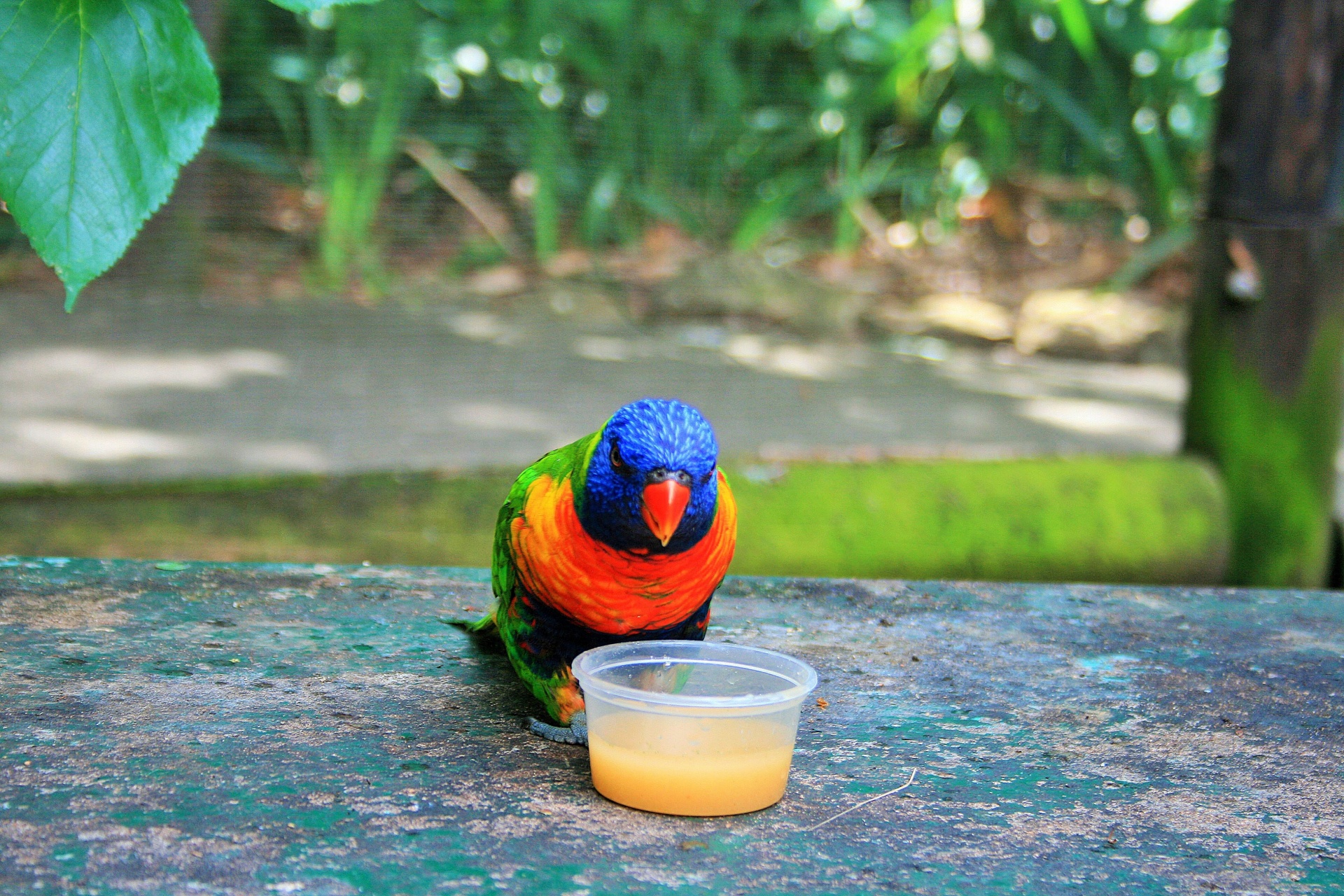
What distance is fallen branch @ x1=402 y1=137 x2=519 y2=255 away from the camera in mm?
4473

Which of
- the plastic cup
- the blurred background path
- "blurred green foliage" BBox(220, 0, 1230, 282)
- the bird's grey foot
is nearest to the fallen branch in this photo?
"blurred green foliage" BBox(220, 0, 1230, 282)

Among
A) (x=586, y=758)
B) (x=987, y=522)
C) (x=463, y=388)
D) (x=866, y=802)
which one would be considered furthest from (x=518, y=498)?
(x=463, y=388)

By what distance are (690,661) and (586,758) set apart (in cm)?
14

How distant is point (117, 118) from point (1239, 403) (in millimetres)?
2161

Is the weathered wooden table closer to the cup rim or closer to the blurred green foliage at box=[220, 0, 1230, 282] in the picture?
the cup rim

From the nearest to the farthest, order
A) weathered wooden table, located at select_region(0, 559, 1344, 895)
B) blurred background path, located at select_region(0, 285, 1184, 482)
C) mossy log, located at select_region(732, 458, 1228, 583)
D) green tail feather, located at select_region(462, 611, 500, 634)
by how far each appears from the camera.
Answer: weathered wooden table, located at select_region(0, 559, 1344, 895) < green tail feather, located at select_region(462, 611, 500, 634) < mossy log, located at select_region(732, 458, 1228, 583) < blurred background path, located at select_region(0, 285, 1184, 482)

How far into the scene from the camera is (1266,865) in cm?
94

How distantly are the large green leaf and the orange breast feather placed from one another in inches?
17.9

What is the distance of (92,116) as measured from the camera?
2.63 feet

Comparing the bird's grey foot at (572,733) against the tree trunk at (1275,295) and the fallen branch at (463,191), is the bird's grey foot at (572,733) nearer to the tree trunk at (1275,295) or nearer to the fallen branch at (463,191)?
the tree trunk at (1275,295)

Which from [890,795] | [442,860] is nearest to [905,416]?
[890,795]

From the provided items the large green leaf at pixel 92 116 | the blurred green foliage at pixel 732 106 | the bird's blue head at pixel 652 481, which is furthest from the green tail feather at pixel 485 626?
the blurred green foliage at pixel 732 106

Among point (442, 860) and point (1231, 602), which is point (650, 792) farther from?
point (1231, 602)

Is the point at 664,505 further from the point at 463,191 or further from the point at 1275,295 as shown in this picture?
the point at 463,191
